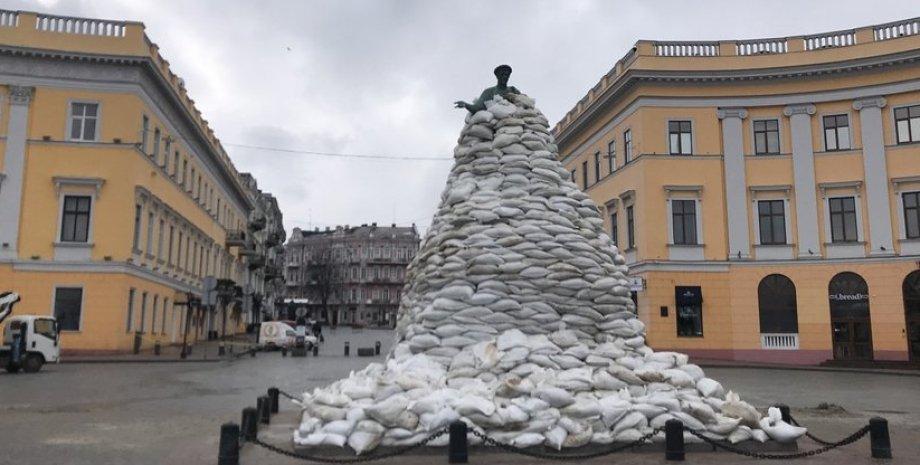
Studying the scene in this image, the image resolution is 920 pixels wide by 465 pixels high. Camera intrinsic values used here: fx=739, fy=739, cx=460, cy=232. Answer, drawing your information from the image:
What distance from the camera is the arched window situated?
29953 millimetres

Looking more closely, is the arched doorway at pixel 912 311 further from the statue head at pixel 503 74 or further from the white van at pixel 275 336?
the white van at pixel 275 336

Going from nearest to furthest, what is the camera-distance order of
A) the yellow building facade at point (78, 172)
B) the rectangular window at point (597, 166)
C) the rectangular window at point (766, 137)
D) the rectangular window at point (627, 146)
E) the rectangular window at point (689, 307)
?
the yellow building facade at point (78, 172), the rectangular window at point (689, 307), the rectangular window at point (766, 137), the rectangular window at point (627, 146), the rectangular window at point (597, 166)

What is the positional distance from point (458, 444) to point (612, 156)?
29.0 meters

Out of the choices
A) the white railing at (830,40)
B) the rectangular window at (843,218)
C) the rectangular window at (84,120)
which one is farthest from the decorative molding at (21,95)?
the rectangular window at (843,218)

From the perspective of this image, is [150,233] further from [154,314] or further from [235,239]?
[235,239]

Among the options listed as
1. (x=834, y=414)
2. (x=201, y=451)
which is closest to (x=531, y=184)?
(x=201, y=451)

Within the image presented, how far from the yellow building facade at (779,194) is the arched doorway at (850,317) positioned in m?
0.05

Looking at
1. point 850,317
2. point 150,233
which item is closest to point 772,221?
point 850,317

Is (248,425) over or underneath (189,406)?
over

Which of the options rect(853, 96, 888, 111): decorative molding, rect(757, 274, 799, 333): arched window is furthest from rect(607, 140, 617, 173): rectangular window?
rect(853, 96, 888, 111): decorative molding

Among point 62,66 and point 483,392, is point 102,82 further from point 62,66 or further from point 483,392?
point 483,392

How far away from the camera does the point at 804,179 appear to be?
3044cm

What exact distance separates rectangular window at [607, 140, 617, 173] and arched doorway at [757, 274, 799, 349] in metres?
8.85

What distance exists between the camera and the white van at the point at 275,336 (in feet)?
129
